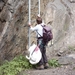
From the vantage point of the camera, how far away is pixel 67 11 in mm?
12203

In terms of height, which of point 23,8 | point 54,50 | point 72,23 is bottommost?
point 54,50

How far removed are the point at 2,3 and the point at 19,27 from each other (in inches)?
42.0

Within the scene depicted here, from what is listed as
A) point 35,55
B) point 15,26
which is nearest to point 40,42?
point 35,55

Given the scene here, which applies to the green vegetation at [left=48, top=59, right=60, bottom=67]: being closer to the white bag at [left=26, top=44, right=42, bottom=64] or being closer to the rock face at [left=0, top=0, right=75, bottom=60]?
the white bag at [left=26, top=44, right=42, bottom=64]

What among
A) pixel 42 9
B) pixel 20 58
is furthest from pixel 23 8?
pixel 20 58

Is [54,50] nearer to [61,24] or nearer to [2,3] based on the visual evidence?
[61,24]

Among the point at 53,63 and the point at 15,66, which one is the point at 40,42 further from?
the point at 15,66

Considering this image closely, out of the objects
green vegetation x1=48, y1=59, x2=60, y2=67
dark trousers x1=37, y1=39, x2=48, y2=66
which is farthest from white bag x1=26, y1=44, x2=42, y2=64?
green vegetation x1=48, y1=59, x2=60, y2=67

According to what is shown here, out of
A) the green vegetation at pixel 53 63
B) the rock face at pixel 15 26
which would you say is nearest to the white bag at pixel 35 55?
the green vegetation at pixel 53 63

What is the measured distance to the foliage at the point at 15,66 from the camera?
9602mm

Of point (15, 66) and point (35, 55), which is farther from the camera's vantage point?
Result: point (15, 66)

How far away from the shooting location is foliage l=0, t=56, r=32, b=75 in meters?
9.60

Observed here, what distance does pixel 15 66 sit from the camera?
984cm

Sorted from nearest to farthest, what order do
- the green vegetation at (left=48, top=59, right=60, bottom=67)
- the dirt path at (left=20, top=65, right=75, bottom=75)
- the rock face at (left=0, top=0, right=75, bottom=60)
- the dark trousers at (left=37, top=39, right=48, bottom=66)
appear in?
1. the dirt path at (left=20, top=65, right=75, bottom=75)
2. the dark trousers at (left=37, top=39, right=48, bottom=66)
3. the green vegetation at (left=48, top=59, right=60, bottom=67)
4. the rock face at (left=0, top=0, right=75, bottom=60)
